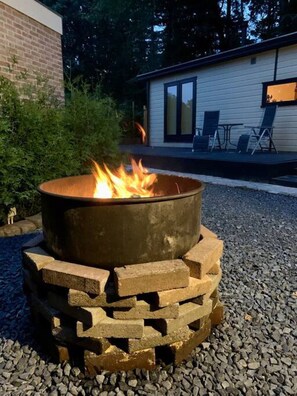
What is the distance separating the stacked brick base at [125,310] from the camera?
129cm

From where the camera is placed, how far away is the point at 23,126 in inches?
129

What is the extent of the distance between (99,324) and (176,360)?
38cm

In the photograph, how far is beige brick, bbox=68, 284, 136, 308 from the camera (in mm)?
1291

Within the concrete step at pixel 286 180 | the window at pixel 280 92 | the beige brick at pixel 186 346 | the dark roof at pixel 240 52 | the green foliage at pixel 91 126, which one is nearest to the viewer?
the beige brick at pixel 186 346

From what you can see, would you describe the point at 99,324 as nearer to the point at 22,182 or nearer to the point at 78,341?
the point at 78,341

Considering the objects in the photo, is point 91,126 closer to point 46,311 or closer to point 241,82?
point 46,311

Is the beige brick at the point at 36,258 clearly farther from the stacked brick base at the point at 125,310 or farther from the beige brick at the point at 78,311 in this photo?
the beige brick at the point at 78,311

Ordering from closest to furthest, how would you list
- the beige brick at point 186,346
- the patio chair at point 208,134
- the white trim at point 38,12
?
the beige brick at point 186,346 → the white trim at point 38,12 → the patio chair at point 208,134

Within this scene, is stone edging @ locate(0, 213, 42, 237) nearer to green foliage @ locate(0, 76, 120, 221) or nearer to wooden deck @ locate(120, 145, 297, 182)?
green foliage @ locate(0, 76, 120, 221)

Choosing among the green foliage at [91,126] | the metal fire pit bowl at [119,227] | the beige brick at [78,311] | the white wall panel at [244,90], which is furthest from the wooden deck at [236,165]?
the beige brick at [78,311]

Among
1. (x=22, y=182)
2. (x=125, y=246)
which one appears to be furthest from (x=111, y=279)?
(x=22, y=182)

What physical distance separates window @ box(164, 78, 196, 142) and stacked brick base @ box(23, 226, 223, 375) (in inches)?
351

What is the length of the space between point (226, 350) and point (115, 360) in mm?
520

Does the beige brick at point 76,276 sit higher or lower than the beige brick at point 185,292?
higher
